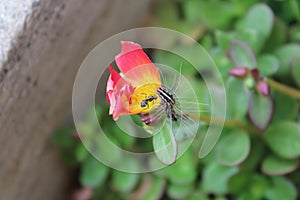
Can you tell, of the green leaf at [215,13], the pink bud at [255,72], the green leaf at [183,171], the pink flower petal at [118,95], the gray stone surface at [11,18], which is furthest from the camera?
the green leaf at [215,13]

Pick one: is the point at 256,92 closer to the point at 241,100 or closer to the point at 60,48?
the point at 241,100

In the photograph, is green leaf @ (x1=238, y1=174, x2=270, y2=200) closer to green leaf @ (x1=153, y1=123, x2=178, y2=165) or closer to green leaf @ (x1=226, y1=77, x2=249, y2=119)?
green leaf @ (x1=226, y1=77, x2=249, y2=119)

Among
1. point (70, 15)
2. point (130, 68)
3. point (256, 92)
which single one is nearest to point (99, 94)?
point (70, 15)

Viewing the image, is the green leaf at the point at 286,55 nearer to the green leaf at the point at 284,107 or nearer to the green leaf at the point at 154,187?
the green leaf at the point at 284,107

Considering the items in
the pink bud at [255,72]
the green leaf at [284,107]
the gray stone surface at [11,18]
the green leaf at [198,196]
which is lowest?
the green leaf at [198,196]

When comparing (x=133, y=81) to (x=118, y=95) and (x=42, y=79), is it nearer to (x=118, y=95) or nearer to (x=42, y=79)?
(x=118, y=95)

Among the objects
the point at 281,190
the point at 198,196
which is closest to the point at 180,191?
the point at 198,196

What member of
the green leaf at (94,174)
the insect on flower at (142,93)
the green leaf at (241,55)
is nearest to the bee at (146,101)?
the insect on flower at (142,93)

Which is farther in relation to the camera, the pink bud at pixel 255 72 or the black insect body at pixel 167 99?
the pink bud at pixel 255 72
